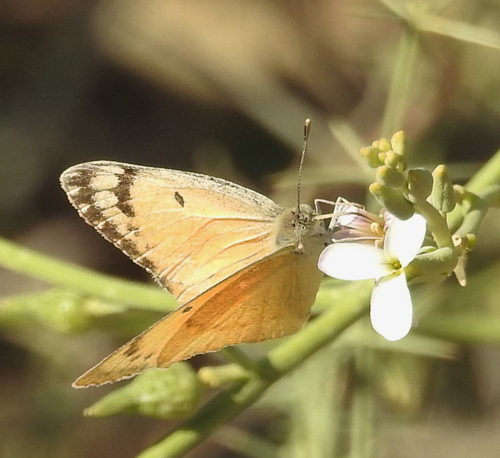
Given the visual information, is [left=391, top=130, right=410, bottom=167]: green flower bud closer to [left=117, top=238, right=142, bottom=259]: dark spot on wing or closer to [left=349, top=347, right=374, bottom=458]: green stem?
[left=117, top=238, right=142, bottom=259]: dark spot on wing

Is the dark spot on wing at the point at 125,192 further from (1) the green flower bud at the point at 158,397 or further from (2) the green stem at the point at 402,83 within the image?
(2) the green stem at the point at 402,83

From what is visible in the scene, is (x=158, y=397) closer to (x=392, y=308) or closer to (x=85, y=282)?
(x=85, y=282)

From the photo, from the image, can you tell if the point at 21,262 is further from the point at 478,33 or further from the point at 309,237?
the point at 478,33

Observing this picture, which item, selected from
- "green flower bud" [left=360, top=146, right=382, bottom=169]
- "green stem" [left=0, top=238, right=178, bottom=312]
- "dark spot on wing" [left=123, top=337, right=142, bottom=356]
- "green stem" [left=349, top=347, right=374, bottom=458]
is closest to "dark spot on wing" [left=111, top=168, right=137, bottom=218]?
"green stem" [left=0, top=238, right=178, bottom=312]

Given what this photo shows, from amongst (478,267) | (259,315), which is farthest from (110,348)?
(259,315)

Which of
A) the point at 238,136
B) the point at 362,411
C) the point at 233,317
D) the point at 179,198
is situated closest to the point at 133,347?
the point at 233,317

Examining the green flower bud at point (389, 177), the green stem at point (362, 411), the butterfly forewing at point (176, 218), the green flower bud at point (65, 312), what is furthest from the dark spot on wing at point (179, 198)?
the green stem at point (362, 411)
